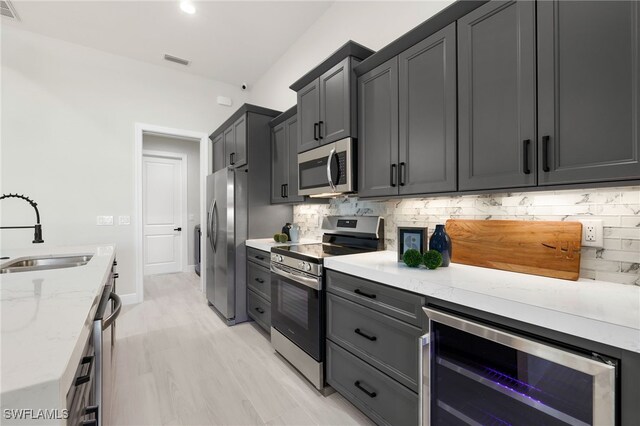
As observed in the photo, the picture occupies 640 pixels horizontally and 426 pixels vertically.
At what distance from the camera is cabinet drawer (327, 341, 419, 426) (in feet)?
4.67

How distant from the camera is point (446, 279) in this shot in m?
1.33

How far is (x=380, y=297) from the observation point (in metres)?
1.54

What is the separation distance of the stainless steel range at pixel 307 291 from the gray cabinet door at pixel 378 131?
43 cm

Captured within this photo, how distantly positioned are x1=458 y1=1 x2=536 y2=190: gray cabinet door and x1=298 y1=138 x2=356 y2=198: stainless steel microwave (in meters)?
0.79

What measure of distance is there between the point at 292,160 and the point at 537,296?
7.80 ft

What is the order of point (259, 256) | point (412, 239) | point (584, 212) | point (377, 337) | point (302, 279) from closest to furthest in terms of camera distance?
point (584, 212), point (377, 337), point (412, 239), point (302, 279), point (259, 256)

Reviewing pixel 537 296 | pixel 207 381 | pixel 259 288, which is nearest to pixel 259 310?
pixel 259 288

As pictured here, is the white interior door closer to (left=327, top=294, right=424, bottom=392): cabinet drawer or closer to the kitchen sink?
the kitchen sink

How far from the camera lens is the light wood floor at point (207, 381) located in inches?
69.4

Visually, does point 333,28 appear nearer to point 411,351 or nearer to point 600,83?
point 600,83

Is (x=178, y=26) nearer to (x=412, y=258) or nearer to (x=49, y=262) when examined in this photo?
(x=49, y=262)

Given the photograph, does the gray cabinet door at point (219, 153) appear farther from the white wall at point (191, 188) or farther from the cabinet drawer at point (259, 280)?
the white wall at point (191, 188)

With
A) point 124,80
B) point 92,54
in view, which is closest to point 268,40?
point 124,80

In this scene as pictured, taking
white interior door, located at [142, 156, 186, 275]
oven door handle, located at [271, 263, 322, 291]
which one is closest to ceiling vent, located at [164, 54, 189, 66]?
white interior door, located at [142, 156, 186, 275]
